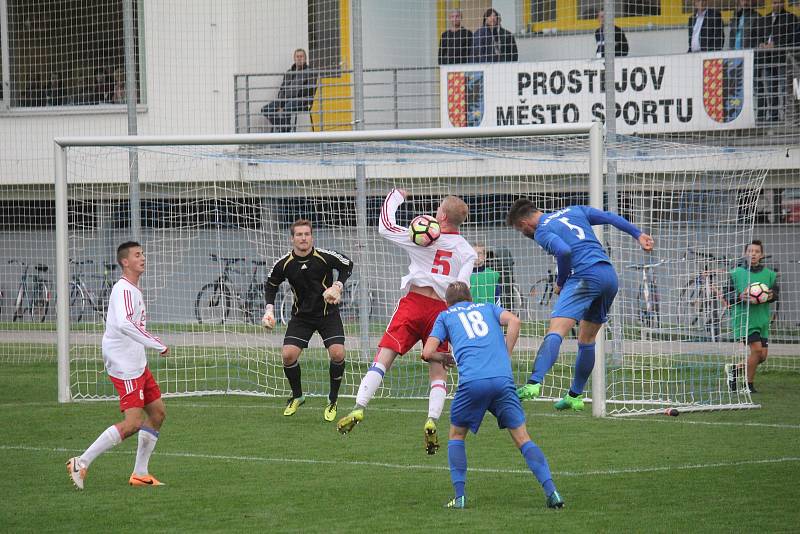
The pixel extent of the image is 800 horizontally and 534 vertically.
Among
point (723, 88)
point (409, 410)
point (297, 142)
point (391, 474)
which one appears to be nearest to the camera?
point (391, 474)

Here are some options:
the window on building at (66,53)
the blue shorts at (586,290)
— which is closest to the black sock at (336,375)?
the blue shorts at (586,290)

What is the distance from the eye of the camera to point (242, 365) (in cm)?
1675

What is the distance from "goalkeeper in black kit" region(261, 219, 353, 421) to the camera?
12.5 metres

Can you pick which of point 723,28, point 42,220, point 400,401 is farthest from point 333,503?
point 42,220

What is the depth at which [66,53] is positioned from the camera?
2347 centimetres

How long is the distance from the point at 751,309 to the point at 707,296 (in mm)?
728

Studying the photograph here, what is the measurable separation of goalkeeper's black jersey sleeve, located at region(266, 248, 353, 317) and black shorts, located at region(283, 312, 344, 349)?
0.11 metres

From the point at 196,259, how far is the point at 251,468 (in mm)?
9207

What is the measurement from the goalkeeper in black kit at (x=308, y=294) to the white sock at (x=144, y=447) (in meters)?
3.52

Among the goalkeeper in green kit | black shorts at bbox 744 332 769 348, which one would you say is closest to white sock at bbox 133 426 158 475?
the goalkeeper in green kit

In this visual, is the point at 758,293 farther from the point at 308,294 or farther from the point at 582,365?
the point at 308,294

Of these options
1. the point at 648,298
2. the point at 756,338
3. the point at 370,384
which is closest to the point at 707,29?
the point at 648,298

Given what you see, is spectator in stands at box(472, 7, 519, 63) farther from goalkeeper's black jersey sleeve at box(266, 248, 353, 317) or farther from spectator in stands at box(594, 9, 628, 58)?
goalkeeper's black jersey sleeve at box(266, 248, 353, 317)

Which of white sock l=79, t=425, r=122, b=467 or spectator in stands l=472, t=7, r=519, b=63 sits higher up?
spectator in stands l=472, t=7, r=519, b=63
